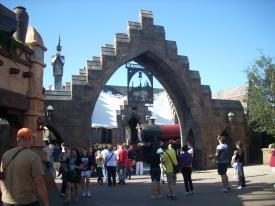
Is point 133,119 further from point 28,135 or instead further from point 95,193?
point 28,135

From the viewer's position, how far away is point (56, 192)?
39.3ft

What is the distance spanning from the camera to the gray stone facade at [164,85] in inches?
796

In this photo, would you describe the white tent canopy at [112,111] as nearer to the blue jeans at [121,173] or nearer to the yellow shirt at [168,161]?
the blue jeans at [121,173]

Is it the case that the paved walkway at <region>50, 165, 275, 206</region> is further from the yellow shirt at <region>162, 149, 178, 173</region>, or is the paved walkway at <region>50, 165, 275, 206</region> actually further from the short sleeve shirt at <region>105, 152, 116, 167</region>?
the short sleeve shirt at <region>105, 152, 116, 167</region>

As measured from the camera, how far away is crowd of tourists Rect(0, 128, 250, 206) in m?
4.66

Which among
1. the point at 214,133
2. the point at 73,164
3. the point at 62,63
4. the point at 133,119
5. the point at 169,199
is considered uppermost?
the point at 62,63

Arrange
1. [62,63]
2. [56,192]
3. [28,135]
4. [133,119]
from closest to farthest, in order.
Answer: [28,135], [56,192], [133,119], [62,63]

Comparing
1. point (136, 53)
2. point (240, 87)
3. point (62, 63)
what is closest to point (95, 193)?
point (136, 53)

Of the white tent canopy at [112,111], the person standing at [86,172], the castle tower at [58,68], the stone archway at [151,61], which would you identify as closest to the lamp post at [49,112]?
the stone archway at [151,61]

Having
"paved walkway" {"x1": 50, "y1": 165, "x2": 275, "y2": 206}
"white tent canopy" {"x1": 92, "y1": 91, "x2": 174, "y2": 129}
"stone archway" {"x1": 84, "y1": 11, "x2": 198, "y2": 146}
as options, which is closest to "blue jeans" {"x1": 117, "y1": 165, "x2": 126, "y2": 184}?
"paved walkway" {"x1": 50, "y1": 165, "x2": 275, "y2": 206}

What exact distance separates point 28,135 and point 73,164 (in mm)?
5965

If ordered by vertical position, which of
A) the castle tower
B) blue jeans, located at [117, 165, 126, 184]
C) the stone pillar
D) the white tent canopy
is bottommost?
blue jeans, located at [117, 165, 126, 184]

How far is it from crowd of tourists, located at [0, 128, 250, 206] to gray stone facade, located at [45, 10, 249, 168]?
10.5 feet

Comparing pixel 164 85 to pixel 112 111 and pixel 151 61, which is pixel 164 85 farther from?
pixel 112 111
